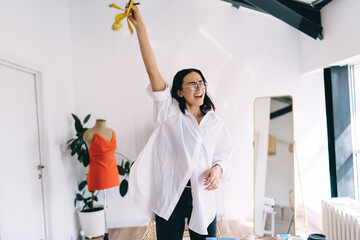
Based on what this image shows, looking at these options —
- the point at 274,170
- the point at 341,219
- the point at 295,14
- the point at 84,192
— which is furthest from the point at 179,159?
the point at 295,14

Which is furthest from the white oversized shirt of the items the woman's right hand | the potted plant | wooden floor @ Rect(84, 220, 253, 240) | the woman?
wooden floor @ Rect(84, 220, 253, 240)

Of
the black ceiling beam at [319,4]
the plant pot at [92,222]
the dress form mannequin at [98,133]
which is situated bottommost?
the plant pot at [92,222]

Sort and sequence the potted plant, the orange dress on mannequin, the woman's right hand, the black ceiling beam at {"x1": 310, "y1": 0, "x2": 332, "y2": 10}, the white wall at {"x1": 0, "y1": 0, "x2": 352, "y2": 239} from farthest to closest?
1. the white wall at {"x1": 0, "y1": 0, "x2": 352, "y2": 239}
2. the potted plant
3. the black ceiling beam at {"x1": 310, "y1": 0, "x2": 332, "y2": 10}
4. the orange dress on mannequin
5. the woman's right hand

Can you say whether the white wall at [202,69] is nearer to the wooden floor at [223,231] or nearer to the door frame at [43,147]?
the wooden floor at [223,231]

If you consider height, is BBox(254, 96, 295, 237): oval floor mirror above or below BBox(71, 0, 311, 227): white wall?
below

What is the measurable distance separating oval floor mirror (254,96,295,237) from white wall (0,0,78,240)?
2174mm

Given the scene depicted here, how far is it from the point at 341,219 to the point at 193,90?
6.37 feet

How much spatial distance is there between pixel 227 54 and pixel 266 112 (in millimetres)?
960

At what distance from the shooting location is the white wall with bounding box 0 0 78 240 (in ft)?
7.53

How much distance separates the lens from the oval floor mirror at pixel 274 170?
124 inches

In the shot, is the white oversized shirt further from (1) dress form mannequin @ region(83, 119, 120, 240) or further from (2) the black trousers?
(1) dress form mannequin @ region(83, 119, 120, 240)

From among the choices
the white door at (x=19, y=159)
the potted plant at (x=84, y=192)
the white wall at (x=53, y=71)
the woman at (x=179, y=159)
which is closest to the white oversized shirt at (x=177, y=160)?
the woman at (x=179, y=159)

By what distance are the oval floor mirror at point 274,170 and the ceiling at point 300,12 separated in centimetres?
79

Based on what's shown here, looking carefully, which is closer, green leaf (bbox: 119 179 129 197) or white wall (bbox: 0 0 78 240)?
white wall (bbox: 0 0 78 240)
